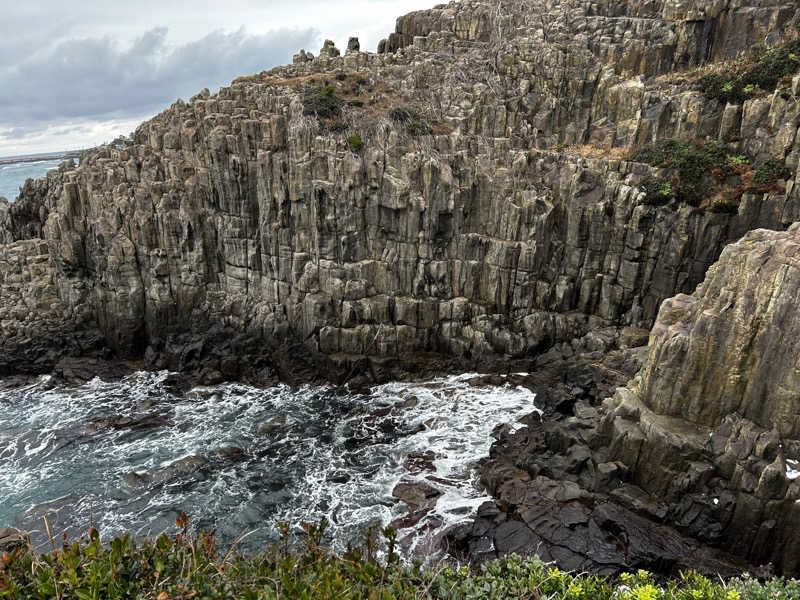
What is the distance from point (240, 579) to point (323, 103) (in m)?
49.1

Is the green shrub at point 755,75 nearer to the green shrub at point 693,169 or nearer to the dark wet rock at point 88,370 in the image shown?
the green shrub at point 693,169

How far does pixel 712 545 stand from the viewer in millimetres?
24750

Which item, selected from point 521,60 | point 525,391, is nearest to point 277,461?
point 525,391

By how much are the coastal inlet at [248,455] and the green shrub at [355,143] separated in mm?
21410

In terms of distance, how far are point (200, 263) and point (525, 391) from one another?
1256 inches

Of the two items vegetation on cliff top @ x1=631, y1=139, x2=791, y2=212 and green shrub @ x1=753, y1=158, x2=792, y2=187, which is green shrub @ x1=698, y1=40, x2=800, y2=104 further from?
green shrub @ x1=753, y1=158, x2=792, y2=187

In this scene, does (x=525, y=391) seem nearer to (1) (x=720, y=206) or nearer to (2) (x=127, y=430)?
(1) (x=720, y=206)

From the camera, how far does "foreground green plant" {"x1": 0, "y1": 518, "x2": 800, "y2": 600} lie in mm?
9367

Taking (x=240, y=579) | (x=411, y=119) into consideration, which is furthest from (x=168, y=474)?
(x=411, y=119)

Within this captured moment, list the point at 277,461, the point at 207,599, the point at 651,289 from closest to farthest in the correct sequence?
the point at 207,599
the point at 277,461
the point at 651,289

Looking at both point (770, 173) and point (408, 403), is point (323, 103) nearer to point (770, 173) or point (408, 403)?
point (408, 403)

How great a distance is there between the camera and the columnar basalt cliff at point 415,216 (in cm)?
4159

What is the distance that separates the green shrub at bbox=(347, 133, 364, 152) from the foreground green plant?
3924cm

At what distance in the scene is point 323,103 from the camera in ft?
172
